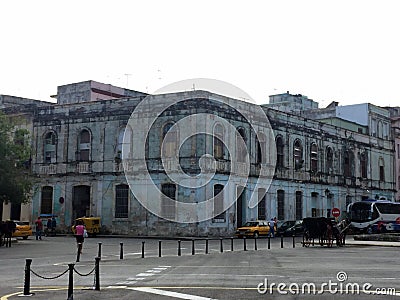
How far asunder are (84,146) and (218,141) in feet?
37.1

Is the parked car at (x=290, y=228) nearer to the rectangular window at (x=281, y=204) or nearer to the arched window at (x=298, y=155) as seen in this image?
the rectangular window at (x=281, y=204)

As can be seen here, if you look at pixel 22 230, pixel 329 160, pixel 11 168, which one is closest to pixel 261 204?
pixel 329 160

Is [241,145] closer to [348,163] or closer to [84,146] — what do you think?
[84,146]

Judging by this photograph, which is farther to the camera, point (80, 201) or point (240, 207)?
point (80, 201)

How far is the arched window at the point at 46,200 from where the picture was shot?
4994cm

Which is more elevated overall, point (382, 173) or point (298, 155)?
point (298, 155)

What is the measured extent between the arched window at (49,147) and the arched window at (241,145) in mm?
15274

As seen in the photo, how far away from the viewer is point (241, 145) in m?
47.9

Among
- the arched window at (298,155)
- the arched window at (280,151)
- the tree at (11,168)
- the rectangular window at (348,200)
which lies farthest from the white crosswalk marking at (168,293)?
the rectangular window at (348,200)

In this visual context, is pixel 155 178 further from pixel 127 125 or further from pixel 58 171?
pixel 58 171

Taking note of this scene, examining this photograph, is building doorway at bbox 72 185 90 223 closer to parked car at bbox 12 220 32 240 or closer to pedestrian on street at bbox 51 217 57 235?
pedestrian on street at bbox 51 217 57 235

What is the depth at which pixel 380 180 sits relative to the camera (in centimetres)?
6694

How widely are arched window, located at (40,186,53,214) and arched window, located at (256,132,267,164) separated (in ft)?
56.5

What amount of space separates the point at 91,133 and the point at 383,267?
32708 mm
